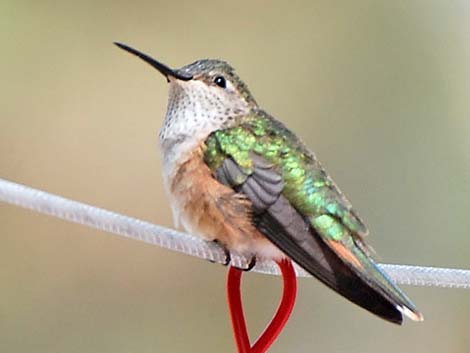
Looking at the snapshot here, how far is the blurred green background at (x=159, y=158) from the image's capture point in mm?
2586

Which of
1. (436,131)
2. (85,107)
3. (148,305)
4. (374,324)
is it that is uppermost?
(436,131)

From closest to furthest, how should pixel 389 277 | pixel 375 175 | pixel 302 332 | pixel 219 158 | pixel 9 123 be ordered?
pixel 389 277
pixel 219 158
pixel 9 123
pixel 302 332
pixel 375 175

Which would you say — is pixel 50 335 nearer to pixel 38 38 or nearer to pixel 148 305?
pixel 148 305

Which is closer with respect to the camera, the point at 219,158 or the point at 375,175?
the point at 219,158

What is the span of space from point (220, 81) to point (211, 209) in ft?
0.91

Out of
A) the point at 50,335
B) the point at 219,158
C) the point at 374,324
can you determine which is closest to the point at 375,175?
the point at 374,324

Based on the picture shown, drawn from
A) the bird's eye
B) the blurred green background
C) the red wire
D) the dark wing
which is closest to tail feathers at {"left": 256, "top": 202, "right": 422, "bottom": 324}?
the dark wing

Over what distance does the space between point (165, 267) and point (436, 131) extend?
A: 1.13m

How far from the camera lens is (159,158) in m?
2.58

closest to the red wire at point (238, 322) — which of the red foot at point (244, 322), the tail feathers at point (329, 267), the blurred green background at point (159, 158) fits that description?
the red foot at point (244, 322)

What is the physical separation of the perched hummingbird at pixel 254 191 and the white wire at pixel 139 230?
0.12 feet

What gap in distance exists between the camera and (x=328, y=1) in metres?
3.01

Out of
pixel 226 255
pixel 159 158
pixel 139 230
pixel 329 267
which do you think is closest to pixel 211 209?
pixel 226 255

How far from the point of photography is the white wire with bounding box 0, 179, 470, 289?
30.0 inches
